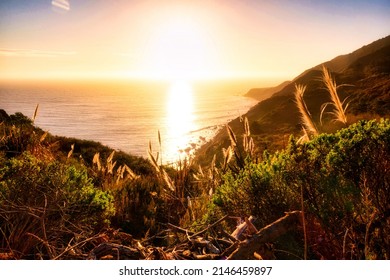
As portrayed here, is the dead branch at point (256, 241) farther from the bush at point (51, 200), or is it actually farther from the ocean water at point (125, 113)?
the ocean water at point (125, 113)

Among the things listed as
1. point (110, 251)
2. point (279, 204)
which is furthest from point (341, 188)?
point (110, 251)

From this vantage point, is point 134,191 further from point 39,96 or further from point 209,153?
point 209,153

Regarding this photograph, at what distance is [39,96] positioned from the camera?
516cm

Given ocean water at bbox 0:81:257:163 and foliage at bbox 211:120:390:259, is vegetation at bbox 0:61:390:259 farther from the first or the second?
ocean water at bbox 0:81:257:163

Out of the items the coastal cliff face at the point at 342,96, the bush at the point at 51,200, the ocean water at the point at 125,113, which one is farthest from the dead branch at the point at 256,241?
the coastal cliff face at the point at 342,96

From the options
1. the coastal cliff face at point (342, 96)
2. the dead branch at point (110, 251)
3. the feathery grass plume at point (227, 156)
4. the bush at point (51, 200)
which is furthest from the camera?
the coastal cliff face at point (342, 96)

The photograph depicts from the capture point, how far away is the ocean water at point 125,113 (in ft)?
16.1

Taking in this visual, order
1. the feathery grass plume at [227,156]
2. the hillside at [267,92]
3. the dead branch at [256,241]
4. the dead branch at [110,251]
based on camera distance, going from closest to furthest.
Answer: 1. the dead branch at [256,241]
2. the dead branch at [110,251]
3. the feathery grass plume at [227,156]
4. the hillside at [267,92]

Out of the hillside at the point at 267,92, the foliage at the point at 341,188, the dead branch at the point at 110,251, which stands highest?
the hillside at the point at 267,92

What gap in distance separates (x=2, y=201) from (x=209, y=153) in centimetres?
650

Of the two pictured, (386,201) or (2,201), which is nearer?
(386,201)

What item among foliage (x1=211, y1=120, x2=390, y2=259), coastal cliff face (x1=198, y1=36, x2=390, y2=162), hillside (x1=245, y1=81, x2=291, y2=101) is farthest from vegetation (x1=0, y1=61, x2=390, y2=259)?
hillside (x1=245, y1=81, x2=291, y2=101)

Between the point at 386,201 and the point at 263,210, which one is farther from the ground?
the point at 386,201
